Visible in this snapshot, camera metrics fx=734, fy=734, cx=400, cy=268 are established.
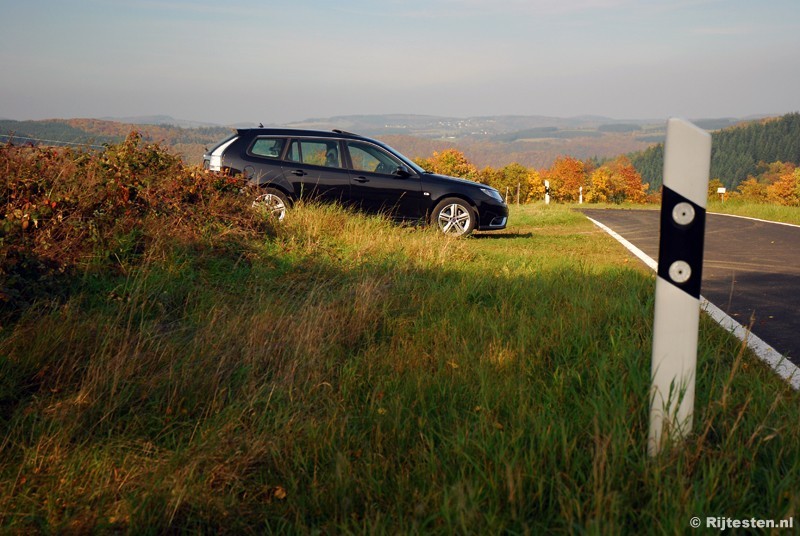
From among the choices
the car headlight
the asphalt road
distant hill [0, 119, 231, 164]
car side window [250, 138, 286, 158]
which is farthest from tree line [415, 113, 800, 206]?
distant hill [0, 119, 231, 164]

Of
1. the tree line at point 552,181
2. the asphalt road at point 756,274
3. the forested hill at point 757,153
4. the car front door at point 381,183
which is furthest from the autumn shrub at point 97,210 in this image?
the forested hill at point 757,153

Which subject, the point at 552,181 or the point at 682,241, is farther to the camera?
the point at 552,181

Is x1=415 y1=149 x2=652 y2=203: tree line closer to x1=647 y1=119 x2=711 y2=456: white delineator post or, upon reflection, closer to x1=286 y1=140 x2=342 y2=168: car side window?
x1=286 y1=140 x2=342 y2=168: car side window

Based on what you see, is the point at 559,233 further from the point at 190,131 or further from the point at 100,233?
the point at 100,233

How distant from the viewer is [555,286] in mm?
6051

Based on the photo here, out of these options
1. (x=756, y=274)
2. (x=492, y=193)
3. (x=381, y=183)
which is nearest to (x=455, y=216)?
(x=492, y=193)

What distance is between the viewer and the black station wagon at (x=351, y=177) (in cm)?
1222

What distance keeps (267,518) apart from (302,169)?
10.2 m

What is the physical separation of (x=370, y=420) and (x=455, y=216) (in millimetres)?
9795

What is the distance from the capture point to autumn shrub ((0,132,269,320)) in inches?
210

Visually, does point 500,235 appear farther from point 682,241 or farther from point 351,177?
point 682,241

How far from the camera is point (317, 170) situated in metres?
12.4

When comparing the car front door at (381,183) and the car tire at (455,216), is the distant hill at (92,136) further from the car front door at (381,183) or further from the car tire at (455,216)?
the car tire at (455,216)

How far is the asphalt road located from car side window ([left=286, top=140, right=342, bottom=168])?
526 centimetres
